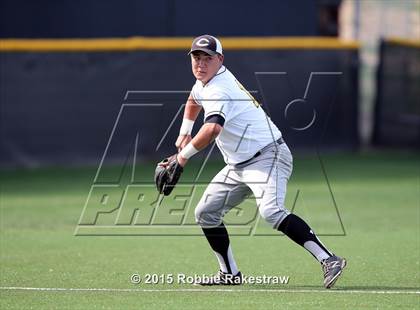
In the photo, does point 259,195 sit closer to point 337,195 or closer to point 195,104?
point 195,104

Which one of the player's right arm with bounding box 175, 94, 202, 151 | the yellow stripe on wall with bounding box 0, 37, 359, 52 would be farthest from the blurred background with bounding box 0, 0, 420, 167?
the player's right arm with bounding box 175, 94, 202, 151

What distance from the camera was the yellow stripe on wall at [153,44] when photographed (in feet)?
54.5

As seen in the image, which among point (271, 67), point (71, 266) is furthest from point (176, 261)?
point (271, 67)

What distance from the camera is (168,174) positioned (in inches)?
305

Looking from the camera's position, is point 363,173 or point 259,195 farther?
point 363,173

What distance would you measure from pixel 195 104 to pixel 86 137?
29.8ft

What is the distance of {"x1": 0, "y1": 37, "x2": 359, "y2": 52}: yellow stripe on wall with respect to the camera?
1662 cm

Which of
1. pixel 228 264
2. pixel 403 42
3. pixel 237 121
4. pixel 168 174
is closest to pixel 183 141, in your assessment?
pixel 168 174

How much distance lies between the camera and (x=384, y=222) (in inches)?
478

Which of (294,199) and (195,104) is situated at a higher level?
(195,104)

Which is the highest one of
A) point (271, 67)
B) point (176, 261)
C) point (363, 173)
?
point (176, 261)

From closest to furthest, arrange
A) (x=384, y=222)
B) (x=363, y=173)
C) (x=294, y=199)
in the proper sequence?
(x=384, y=222) < (x=294, y=199) < (x=363, y=173)

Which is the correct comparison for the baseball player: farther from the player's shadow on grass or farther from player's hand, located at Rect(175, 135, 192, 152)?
the player's shadow on grass

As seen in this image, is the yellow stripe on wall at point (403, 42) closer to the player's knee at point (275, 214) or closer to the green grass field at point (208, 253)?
the green grass field at point (208, 253)
